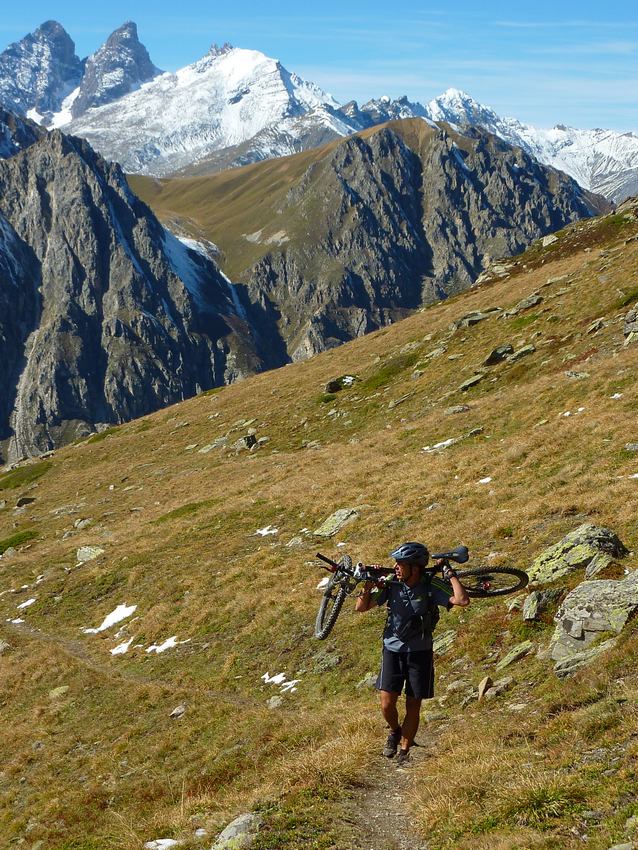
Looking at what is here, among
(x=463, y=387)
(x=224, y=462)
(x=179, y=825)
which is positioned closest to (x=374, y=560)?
(x=179, y=825)

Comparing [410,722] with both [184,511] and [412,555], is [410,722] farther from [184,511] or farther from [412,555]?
[184,511]

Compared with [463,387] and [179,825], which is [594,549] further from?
[463,387]

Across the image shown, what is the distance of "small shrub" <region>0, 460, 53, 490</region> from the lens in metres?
62.1

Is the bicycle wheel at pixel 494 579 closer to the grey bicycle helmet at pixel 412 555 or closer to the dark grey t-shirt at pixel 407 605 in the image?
the dark grey t-shirt at pixel 407 605

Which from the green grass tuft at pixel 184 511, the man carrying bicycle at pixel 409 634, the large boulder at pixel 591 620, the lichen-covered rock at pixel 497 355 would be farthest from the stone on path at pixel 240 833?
the lichen-covered rock at pixel 497 355

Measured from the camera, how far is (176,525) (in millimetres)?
34094

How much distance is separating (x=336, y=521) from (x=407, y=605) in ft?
52.0

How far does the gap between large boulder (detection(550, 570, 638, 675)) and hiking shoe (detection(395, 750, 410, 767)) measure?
10.2 ft

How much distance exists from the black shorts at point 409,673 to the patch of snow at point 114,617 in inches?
687

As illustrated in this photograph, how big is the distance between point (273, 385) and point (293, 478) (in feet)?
105

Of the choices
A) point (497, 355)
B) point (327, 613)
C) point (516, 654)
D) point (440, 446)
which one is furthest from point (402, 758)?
point (497, 355)

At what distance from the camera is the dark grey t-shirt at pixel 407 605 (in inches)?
440

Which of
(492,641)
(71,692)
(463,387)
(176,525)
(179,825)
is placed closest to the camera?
(179,825)

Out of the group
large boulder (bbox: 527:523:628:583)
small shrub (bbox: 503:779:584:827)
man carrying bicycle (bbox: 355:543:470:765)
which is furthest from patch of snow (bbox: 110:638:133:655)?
small shrub (bbox: 503:779:584:827)
